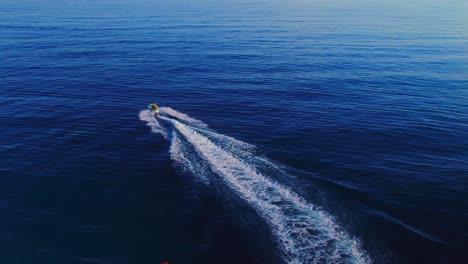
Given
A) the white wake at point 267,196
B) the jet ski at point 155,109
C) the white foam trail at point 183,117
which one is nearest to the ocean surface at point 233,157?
the white wake at point 267,196

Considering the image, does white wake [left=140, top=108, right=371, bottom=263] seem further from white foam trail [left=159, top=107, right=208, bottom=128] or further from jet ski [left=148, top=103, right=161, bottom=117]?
jet ski [left=148, top=103, right=161, bottom=117]

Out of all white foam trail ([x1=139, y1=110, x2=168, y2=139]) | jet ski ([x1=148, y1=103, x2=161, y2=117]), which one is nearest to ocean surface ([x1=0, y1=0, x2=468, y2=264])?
white foam trail ([x1=139, y1=110, x2=168, y2=139])

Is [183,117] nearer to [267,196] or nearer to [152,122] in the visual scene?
[152,122]

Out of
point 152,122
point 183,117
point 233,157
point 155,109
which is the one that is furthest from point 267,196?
point 155,109

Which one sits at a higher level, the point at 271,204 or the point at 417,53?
the point at 417,53

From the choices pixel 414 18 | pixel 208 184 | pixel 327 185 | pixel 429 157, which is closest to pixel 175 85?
pixel 208 184

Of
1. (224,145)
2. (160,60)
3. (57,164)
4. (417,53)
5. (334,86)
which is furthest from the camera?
(417,53)

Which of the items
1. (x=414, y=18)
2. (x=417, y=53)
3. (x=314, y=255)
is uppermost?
(x=414, y=18)

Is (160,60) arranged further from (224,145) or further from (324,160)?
(324,160)

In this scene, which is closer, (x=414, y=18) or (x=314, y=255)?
(x=314, y=255)
